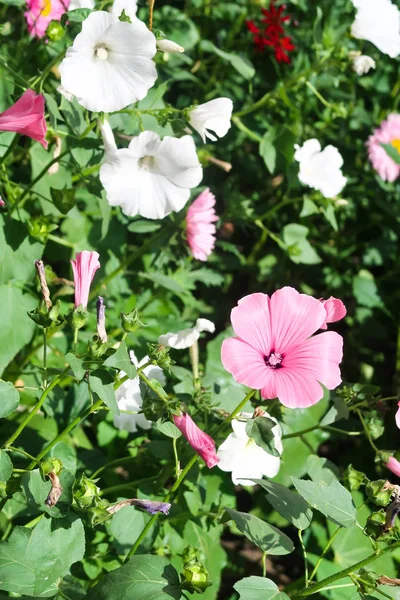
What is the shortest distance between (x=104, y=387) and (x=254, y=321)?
0.22m

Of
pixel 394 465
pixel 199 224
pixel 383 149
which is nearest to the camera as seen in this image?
pixel 394 465

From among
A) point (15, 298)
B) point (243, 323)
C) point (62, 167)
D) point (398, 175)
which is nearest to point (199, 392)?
point (243, 323)

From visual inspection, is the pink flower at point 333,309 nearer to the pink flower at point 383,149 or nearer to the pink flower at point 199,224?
the pink flower at point 199,224

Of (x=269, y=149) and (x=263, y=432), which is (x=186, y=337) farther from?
(x=269, y=149)

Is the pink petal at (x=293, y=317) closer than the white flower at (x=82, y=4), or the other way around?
the pink petal at (x=293, y=317)

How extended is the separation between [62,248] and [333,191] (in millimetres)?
675

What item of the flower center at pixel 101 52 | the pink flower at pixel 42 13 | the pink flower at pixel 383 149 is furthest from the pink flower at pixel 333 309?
the pink flower at pixel 383 149

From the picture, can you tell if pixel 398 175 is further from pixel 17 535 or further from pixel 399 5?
pixel 17 535

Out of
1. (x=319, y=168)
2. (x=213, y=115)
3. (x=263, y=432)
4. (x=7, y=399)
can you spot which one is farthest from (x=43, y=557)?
(x=319, y=168)

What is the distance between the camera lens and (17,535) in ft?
3.36

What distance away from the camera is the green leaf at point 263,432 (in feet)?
3.07

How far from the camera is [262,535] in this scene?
100 centimetres

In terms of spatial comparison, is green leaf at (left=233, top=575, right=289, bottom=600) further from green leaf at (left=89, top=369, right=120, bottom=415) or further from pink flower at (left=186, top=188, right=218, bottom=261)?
pink flower at (left=186, top=188, right=218, bottom=261)

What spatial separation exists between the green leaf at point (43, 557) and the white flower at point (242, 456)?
262 mm
